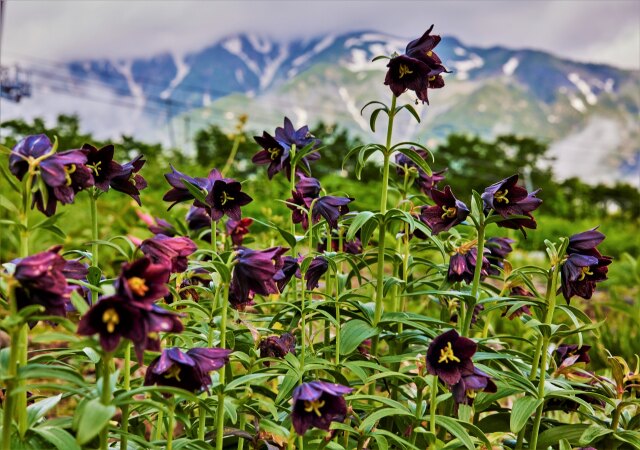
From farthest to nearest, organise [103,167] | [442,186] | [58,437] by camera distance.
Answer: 1. [442,186]
2. [103,167]
3. [58,437]

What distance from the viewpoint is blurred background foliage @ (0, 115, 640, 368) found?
3391 millimetres

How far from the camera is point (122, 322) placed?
33.0 inches

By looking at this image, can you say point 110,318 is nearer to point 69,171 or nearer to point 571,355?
point 69,171

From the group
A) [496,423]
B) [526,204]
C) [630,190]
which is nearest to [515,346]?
[496,423]

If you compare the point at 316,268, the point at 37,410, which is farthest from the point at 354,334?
the point at 37,410

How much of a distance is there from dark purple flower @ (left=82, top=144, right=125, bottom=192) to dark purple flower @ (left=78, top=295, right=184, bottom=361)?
0.40 meters

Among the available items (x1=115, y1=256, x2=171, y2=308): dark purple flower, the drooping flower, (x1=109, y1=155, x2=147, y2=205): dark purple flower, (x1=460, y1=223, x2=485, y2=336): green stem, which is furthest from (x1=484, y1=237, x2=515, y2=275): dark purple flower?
(x1=115, y1=256, x2=171, y2=308): dark purple flower

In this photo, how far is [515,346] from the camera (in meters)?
3.11

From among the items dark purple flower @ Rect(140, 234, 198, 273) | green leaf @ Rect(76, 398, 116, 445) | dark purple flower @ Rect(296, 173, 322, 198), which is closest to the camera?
green leaf @ Rect(76, 398, 116, 445)

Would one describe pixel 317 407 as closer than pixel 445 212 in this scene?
Yes

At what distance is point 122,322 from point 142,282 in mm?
54

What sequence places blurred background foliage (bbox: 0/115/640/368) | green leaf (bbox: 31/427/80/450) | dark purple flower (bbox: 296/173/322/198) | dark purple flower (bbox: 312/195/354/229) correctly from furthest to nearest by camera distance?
blurred background foliage (bbox: 0/115/640/368) → dark purple flower (bbox: 296/173/322/198) → dark purple flower (bbox: 312/195/354/229) → green leaf (bbox: 31/427/80/450)

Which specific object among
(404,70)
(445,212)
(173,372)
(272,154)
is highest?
(404,70)

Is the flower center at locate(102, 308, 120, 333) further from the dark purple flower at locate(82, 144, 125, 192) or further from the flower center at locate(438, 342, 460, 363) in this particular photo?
the flower center at locate(438, 342, 460, 363)
